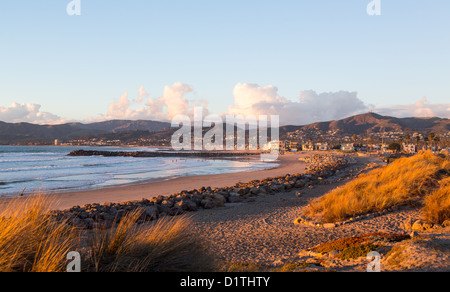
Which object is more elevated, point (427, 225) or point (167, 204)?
point (427, 225)

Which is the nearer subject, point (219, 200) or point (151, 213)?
point (151, 213)

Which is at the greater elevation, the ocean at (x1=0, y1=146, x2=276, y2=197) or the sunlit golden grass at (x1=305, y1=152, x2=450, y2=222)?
the sunlit golden grass at (x1=305, y1=152, x2=450, y2=222)

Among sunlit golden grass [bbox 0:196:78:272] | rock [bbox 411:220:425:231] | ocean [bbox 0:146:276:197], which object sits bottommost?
ocean [bbox 0:146:276:197]

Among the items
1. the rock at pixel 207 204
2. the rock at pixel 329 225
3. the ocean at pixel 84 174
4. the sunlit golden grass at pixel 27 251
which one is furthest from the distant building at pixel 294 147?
the sunlit golden grass at pixel 27 251

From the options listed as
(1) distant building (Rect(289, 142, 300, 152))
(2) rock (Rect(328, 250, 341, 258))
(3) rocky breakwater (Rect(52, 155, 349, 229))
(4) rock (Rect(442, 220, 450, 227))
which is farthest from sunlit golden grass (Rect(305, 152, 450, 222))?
(1) distant building (Rect(289, 142, 300, 152))

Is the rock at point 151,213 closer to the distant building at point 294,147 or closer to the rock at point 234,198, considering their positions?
the rock at point 234,198

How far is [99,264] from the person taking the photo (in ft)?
12.9

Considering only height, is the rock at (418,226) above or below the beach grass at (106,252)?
below

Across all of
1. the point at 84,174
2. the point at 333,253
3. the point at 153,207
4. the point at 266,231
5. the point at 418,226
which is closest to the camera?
the point at 333,253

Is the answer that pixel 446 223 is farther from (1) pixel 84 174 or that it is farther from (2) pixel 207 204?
(1) pixel 84 174

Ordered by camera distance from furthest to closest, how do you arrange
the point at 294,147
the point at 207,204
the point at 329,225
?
the point at 294,147 → the point at 207,204 → the point at 329,225

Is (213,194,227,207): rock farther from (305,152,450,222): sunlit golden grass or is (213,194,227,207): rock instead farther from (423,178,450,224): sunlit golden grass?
(423,178,450,224): sunlit golden grass

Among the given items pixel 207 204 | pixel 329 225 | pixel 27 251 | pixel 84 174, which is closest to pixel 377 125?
pixel 84 174
